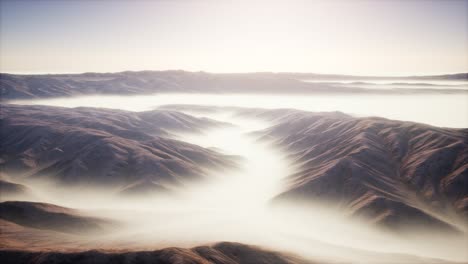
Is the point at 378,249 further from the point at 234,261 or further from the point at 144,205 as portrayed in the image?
the point at 144,205

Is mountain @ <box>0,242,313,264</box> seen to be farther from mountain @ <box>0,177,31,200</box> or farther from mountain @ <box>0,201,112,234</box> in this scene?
mountain @ <box>0,177,31,200</box>

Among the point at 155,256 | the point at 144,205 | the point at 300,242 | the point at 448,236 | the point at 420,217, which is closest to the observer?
the point at 155,256

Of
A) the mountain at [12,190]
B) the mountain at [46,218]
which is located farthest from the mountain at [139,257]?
the mountain at [12,190]

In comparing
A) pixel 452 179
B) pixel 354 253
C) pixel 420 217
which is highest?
pixel 452 179

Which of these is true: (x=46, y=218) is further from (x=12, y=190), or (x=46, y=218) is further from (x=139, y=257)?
(x=12, y=190)

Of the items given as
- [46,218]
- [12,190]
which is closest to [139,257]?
[46,218]

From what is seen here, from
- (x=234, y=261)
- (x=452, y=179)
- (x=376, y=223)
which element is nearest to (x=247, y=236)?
(x=234, y=261)

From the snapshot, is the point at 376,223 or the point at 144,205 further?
the point at 144,205

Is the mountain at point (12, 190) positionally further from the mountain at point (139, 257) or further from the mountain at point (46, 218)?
the mountain at point (139, 257)
